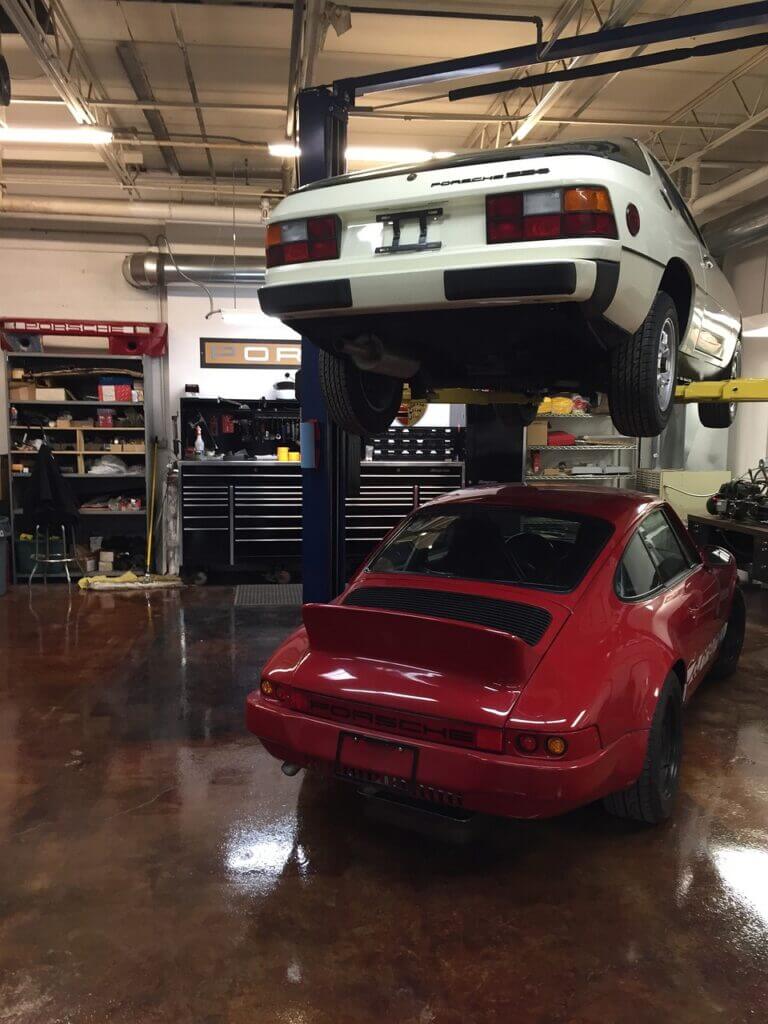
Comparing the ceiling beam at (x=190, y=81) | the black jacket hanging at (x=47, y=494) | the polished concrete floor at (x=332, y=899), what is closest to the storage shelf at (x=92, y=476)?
the black jacket hanging at (x=47, y=494)

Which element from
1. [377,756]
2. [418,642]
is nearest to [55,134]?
[418,642]

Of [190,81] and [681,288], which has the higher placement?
[190,81]

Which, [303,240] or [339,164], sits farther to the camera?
[339,164]

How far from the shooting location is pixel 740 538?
19.1 ft

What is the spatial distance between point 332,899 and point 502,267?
213 cm

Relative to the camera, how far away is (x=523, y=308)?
262 centimetres

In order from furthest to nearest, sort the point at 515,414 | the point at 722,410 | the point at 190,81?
the point at 190,81, the point at 722,410, the point at 515,414

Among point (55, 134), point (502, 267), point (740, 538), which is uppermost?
point (55, 134)

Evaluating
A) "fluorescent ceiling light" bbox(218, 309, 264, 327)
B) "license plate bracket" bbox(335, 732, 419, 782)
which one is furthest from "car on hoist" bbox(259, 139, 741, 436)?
"fluorescent ceiling light" bbox(218, 309, 264, 327)

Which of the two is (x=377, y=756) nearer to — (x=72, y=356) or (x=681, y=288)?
(x=681, y=288)

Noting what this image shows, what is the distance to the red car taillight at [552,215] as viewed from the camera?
7.22 ft

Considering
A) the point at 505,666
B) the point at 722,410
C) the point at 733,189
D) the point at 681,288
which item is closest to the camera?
the point at 505,666

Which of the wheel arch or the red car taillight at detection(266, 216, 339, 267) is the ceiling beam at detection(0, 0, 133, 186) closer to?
the red car taillight at detection(266, 216, 339, 267)

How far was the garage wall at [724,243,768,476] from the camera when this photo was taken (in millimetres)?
8141
